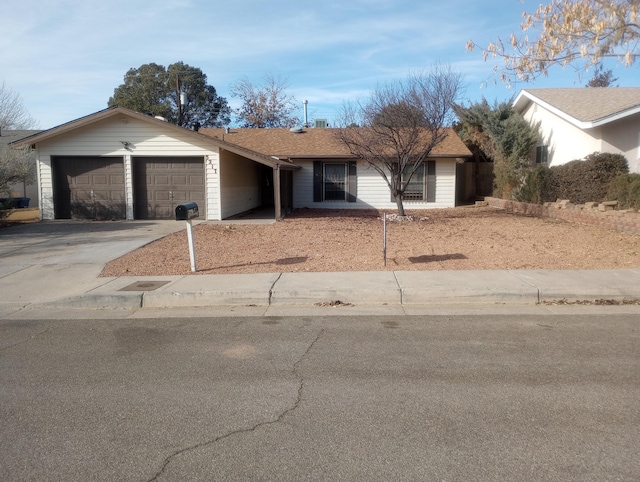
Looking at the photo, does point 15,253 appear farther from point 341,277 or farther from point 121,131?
point 341,277

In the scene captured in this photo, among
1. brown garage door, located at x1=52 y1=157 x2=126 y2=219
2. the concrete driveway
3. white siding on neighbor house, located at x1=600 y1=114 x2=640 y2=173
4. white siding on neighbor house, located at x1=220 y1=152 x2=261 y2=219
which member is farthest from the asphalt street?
white siding on neighbor house, located at x1=600 y1=114 x2=640 y2=173

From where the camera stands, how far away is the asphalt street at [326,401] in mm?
3561

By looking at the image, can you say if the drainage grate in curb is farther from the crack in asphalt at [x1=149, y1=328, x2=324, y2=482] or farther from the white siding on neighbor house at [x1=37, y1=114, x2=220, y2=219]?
the white siding on neighbor house at [x1=37, y1=114, x2=220, y2=219]

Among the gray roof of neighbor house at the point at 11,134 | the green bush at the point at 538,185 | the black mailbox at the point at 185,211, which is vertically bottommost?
the black mailbox at the point at 185,211

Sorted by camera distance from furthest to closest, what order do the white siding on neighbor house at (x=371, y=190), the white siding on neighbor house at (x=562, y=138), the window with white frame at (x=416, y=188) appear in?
1. the window with white frame at (x=416, y=188)
2. the white siding on neighbor house at (x=371, y=190)
3. the white siding on neighbor house at (x=562, y=138)

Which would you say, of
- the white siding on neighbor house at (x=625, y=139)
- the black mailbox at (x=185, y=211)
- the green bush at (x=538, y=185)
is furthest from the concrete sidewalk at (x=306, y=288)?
the green bush at (x=538, y=185)

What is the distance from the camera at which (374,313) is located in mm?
7555

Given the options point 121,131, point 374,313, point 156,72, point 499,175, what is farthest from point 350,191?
point 156,72

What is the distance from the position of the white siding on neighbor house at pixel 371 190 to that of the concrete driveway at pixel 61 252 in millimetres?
7825

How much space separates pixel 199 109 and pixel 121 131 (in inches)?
1408

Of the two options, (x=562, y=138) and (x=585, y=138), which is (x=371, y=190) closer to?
(x=562, y=138)

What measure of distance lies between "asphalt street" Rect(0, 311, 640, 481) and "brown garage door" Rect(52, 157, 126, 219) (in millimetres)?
12299

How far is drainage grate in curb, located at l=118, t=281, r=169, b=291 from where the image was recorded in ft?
29.0

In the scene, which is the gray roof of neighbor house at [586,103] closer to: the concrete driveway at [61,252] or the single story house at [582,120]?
the single story house at [582,120]
